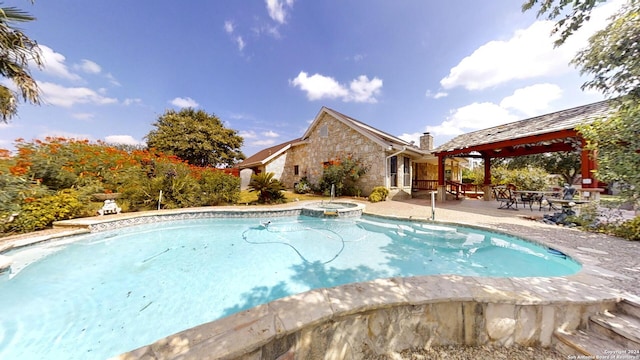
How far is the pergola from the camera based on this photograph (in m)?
6.22

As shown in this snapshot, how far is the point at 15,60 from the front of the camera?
17.0ft

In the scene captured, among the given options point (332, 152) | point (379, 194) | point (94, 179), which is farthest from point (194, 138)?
point (379, 194)

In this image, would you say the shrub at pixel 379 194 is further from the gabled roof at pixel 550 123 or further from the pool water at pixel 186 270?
the pool water at pixel 186 270

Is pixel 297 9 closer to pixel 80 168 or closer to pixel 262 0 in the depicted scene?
pixel 262 0

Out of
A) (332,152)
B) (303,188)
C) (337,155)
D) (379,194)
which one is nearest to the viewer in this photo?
(379,194)

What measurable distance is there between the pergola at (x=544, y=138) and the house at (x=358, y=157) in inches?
88.8

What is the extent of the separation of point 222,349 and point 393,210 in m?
8.83

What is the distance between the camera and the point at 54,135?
785 cm

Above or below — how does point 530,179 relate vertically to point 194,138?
below

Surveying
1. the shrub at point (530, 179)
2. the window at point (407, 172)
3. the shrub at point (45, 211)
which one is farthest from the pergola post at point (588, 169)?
the shrub at point (45, 211)

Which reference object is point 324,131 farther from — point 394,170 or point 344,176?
point 394,170

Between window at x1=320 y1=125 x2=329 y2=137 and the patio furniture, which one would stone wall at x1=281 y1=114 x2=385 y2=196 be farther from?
the patio furniture

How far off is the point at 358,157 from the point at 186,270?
1111 centimetres

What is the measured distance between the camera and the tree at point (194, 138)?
59.6ft
